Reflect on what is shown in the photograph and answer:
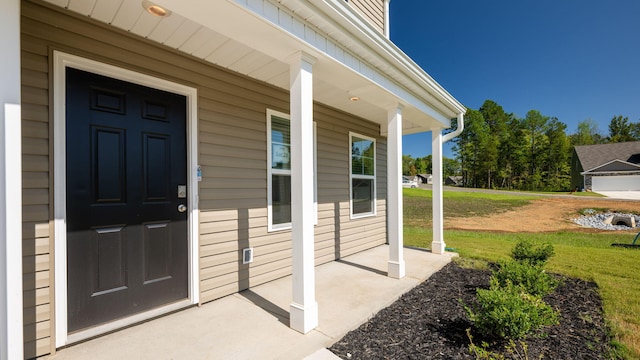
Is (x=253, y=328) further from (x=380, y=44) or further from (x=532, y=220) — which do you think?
(x=532, y=220)

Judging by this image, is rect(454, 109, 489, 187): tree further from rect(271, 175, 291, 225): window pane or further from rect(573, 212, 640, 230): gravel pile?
rect(271, 175, 291, 225): window pane

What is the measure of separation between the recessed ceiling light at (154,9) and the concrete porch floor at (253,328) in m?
2.43

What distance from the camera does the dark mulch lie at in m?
2.00

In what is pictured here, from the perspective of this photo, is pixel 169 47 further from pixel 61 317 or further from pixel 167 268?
pixel 61 317

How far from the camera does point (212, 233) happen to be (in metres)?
2.75

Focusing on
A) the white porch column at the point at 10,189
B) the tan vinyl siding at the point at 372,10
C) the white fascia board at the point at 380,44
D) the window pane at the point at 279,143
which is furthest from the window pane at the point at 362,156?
the white porch column at the point at 10,189

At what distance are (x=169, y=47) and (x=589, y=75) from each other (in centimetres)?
3014

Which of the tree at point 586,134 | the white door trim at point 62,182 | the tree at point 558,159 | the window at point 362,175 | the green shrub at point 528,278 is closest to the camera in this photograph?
the white door trim at point 62,182

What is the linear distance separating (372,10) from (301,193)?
14.5ft

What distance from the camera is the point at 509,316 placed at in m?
1.89

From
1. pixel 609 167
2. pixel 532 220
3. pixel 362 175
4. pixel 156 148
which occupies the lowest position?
pixel 532 220

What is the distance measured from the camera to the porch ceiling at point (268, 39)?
5.94 ft

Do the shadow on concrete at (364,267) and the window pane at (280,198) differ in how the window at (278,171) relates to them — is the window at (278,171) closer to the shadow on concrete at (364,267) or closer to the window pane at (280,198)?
the window pane at (280,198)

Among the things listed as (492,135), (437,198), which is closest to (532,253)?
(437,198)
